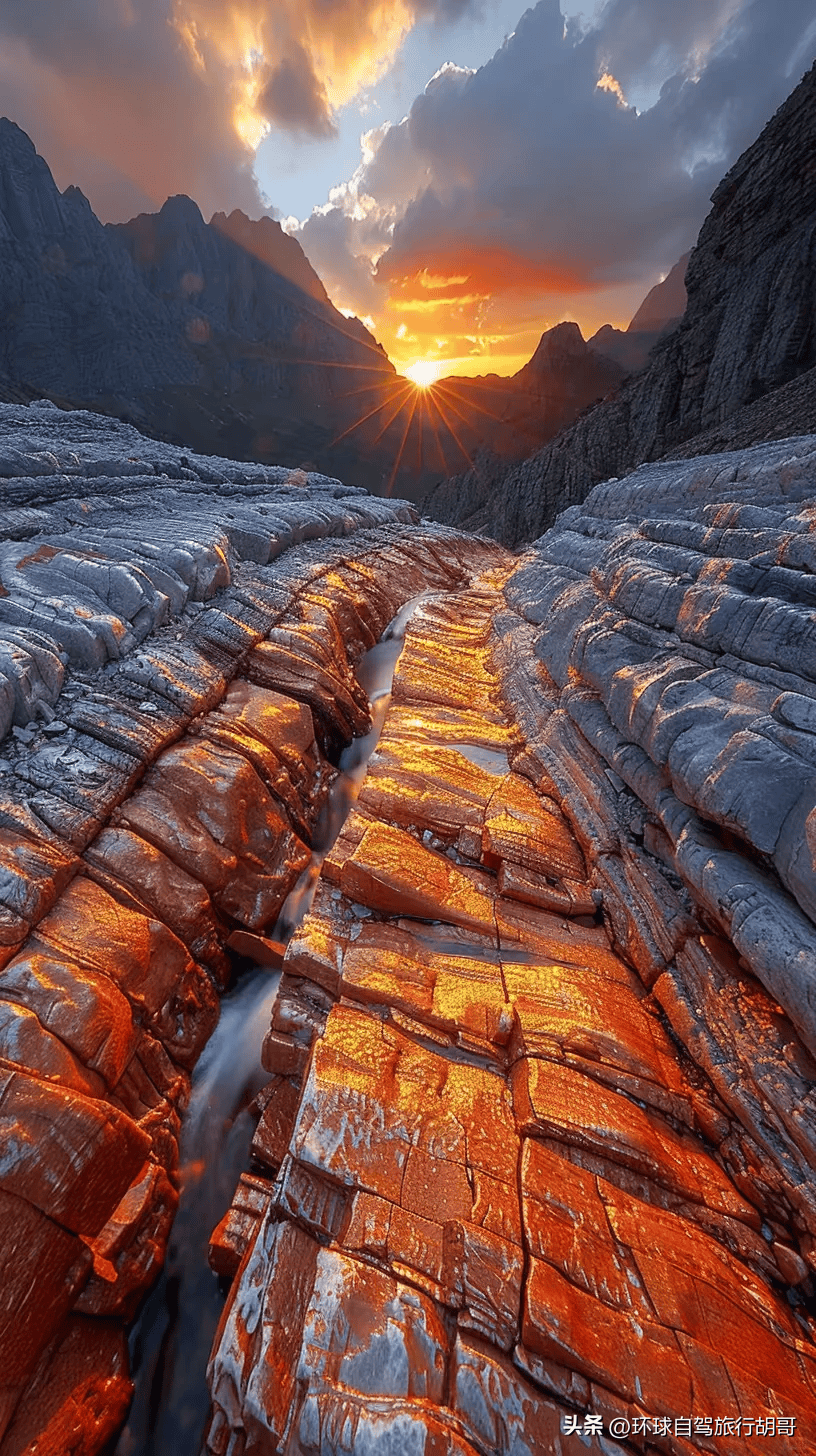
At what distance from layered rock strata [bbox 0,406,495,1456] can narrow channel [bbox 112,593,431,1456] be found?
0.24 m

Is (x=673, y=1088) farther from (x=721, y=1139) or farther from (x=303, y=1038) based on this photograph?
(x=303, y=1038)

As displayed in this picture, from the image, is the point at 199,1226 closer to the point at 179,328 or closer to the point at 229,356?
Answer: the point at 179,328

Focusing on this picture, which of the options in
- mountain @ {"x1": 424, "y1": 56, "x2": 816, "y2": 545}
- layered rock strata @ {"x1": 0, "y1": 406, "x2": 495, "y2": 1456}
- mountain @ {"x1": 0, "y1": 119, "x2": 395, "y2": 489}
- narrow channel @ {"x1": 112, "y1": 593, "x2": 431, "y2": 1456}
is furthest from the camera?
mountain @ {"x1": 0, "y1": 119, "x2": 395, "y2": 489}

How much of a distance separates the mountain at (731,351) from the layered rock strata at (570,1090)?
79.1ft

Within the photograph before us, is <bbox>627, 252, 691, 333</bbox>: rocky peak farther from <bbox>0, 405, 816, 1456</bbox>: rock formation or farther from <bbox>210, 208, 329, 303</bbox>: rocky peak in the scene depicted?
<bbox>0, 405, 816, 1456</bbox>: rock formation

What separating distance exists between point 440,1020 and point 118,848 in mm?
4624

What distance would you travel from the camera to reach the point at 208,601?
1234cm

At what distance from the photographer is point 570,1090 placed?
16.7ft

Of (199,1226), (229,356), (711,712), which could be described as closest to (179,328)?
(229,356)

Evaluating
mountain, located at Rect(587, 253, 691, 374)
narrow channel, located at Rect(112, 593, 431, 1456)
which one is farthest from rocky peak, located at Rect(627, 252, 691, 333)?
narrow channel, located at Rect(112, 593, 431, 1456)

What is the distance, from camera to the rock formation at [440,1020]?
3713mm

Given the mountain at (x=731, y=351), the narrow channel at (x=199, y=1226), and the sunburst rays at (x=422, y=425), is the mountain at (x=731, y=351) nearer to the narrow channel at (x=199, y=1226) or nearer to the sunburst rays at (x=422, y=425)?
the narrow channel at (x=199, y=1226)

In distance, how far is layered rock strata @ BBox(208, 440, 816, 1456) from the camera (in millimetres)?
3576

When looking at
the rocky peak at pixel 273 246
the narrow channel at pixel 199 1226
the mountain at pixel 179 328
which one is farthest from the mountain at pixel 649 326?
the narrow channel at pixel 199 1226
